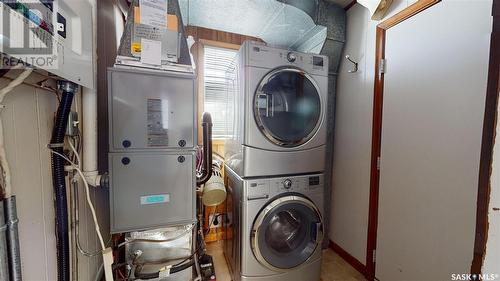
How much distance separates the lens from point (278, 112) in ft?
4.94

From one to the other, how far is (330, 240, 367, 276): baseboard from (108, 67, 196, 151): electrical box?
1.83 m

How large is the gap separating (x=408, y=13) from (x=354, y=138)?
102cm

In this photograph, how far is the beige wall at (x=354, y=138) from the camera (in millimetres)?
1733

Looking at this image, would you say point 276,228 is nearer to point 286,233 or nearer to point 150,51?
point 286,233

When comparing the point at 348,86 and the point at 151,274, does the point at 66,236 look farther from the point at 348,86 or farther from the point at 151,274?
the point at 348,86

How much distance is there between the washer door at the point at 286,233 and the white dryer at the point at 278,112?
0.82ft

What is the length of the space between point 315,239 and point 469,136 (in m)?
1.14

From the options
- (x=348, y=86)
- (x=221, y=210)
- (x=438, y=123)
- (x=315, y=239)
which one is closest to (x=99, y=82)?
(x=221, y=210)

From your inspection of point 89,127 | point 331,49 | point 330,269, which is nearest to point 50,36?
point 89,127

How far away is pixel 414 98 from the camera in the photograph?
4.50 feet

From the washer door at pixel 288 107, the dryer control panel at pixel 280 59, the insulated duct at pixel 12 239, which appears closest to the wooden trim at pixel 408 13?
the dryer control panel at pixel 280 59

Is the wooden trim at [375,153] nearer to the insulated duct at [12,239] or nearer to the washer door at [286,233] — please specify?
the washer door at [286,233]

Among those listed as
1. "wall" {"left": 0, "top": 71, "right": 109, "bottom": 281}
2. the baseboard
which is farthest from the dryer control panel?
the baseboard

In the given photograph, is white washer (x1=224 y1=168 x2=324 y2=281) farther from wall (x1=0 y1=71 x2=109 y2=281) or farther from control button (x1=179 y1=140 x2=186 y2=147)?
wall (x1=0 y1=71 x2=109 y2=281)
